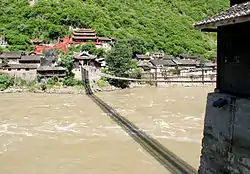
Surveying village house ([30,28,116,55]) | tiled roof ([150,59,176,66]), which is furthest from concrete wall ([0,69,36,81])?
tiled roof ([150,59,176,66])

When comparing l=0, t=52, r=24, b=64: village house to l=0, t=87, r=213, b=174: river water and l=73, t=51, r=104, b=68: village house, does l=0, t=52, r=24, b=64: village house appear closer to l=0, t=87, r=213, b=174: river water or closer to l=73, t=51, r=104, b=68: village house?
l=73, t=51, r=104, b=68: village house

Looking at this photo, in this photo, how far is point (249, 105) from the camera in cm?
327

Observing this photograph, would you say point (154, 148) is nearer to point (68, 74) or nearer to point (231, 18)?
point (231, 18)

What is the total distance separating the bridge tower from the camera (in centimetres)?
333

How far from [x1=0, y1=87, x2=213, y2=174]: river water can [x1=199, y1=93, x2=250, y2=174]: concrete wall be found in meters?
3.85

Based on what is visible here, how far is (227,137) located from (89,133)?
910 centimetres

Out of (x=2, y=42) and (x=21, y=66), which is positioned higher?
(x=2, y=42)

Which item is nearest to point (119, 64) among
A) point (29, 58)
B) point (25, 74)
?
point (25, 74)

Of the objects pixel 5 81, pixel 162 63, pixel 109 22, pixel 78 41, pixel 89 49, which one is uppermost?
pixel 109 22

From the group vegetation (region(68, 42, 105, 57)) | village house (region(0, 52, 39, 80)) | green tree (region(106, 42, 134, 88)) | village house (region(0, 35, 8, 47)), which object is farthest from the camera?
village house (region(0, 35, 8, 47))

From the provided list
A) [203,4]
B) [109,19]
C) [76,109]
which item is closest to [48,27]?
[109,19]

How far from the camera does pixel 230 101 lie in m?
3.60

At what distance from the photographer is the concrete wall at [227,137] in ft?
10.9

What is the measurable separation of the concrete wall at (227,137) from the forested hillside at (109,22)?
1454 inches
